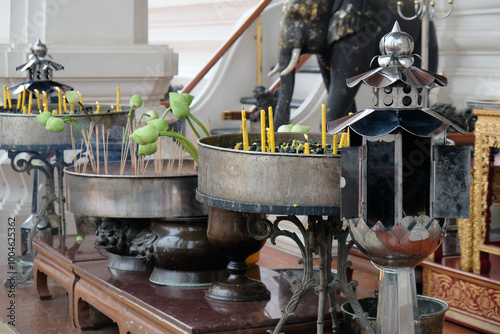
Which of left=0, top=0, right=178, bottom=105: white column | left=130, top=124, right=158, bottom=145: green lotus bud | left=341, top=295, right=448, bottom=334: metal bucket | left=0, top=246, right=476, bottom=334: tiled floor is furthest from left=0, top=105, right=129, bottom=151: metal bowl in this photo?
left=341, top=295, right=448, bottom=334: metal bucket

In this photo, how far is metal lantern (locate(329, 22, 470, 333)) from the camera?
2.43 meters

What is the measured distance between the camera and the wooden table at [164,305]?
9.58 ft

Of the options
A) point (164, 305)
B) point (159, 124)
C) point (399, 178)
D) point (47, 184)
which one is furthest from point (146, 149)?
point (47, 184)

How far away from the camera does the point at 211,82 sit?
8.60 m

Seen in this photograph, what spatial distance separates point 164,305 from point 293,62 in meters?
Result: 3.23

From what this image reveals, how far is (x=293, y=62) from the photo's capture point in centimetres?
606

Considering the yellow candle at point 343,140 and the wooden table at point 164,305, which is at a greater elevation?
the yellow candle at point 343,140

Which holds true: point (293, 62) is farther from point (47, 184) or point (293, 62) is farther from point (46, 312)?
point (46, 312)

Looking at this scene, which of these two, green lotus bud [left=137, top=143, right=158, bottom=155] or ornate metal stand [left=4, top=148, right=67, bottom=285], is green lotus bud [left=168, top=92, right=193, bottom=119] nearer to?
green lotus bud [left=137, top=143, right=158, bottom=155]

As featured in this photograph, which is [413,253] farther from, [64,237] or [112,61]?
[112,61]

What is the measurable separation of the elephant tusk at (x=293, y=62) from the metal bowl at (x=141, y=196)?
273cm

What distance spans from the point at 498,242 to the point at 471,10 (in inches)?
120

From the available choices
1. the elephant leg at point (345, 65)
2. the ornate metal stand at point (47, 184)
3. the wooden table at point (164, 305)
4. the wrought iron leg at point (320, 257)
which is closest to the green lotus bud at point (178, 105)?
the wooden table at point (164, 305)

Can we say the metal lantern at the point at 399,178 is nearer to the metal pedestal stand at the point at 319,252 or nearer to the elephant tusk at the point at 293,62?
the metal pedestal stand at the point at 319,252
